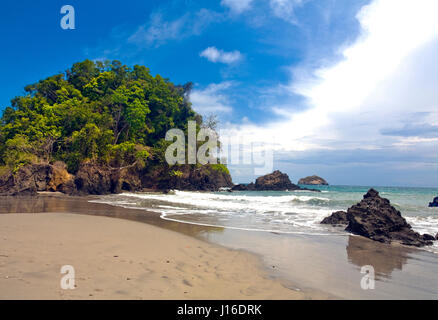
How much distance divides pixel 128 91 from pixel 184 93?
12.5 metres

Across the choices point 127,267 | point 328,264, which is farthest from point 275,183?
point 127,267

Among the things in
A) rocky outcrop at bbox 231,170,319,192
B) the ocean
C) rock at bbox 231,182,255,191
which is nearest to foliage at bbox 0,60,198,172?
the ocean

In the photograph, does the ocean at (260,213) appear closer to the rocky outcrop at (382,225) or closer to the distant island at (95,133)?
the rocky outcrop at (382,225)

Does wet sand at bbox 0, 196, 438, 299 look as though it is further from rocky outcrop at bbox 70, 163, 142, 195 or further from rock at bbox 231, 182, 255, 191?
rock at bbox 231, 182, 255, 191

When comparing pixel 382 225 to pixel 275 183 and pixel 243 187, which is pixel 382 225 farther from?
pixel 275 183

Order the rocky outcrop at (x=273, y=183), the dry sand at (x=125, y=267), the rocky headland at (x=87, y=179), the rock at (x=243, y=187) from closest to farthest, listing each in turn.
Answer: the dry sand at (x=125, y=267)
the rocky headland at (x=87, y=179)
the rock at (x=243, y=187)
the rocky outcrop at (x=273, y=183)

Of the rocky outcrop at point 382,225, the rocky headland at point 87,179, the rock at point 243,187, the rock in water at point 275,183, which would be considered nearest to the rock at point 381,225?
the rocky outcrop at point 382,225

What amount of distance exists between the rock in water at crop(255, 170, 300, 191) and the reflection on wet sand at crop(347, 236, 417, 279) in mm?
49316

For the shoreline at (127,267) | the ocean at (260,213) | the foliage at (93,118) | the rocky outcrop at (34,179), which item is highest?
the foliage at (93,118)

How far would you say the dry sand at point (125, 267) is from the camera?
3225mm

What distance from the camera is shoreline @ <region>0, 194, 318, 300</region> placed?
3229 mm

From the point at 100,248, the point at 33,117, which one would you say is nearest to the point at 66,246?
the point at 100,248

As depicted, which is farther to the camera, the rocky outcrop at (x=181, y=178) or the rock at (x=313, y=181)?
the rock at (x=313, y=181)

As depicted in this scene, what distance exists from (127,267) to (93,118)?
27.6m
